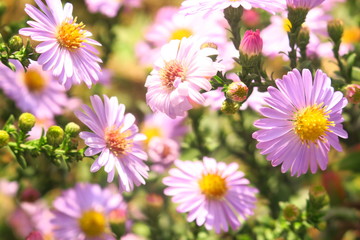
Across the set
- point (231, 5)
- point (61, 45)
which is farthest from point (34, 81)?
point (231, 5)

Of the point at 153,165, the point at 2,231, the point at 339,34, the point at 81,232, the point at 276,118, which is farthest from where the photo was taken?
the point at 2,231

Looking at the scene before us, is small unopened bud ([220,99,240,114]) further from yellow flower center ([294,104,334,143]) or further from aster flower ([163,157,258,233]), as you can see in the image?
aster flower ([163,157,258,233])

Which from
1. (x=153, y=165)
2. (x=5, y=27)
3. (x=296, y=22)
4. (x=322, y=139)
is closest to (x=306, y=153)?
(x=322, y=139)

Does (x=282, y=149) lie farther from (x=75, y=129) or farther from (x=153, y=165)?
(x=153, y=165)

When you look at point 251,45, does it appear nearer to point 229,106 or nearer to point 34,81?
point 229,106

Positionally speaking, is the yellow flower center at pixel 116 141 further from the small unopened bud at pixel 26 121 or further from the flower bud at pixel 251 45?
the flower bud at pixel 251 45


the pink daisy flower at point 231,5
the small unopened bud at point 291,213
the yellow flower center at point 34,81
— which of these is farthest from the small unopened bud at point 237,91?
the yellow flower center at point 34,81

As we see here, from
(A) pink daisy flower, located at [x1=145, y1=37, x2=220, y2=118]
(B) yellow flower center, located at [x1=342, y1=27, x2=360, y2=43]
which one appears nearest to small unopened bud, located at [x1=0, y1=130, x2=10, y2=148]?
(A) pink daisy flower, located at [x1=145, y1=37, x2=220, y2=118]
